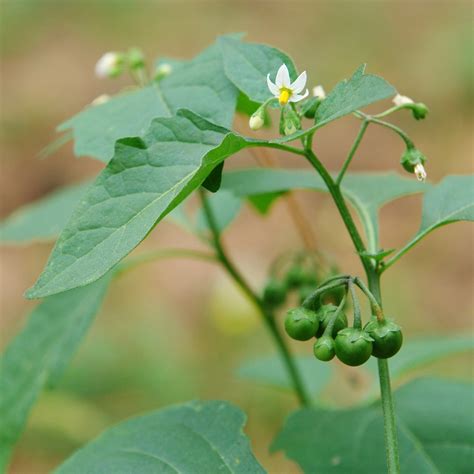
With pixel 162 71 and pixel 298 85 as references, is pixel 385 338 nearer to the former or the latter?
pixel 298 85

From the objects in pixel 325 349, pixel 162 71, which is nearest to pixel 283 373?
pixel 162 71

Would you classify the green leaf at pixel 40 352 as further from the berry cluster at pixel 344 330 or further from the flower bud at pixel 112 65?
the berry cluster at pixel 344 330

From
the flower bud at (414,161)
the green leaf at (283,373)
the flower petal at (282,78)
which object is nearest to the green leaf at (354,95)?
the flower petal at (282,78)

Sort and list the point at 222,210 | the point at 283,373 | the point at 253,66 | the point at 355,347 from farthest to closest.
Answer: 1. the point at 283,373
2. the point at 222,210
3. the point at 253,66
4. the point at 355,347

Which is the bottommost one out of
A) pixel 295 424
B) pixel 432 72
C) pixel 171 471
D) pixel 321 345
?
pixel 171 471

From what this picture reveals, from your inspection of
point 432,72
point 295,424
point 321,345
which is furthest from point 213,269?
point 321,345

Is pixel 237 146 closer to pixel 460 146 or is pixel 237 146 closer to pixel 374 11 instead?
pixel 460 146
